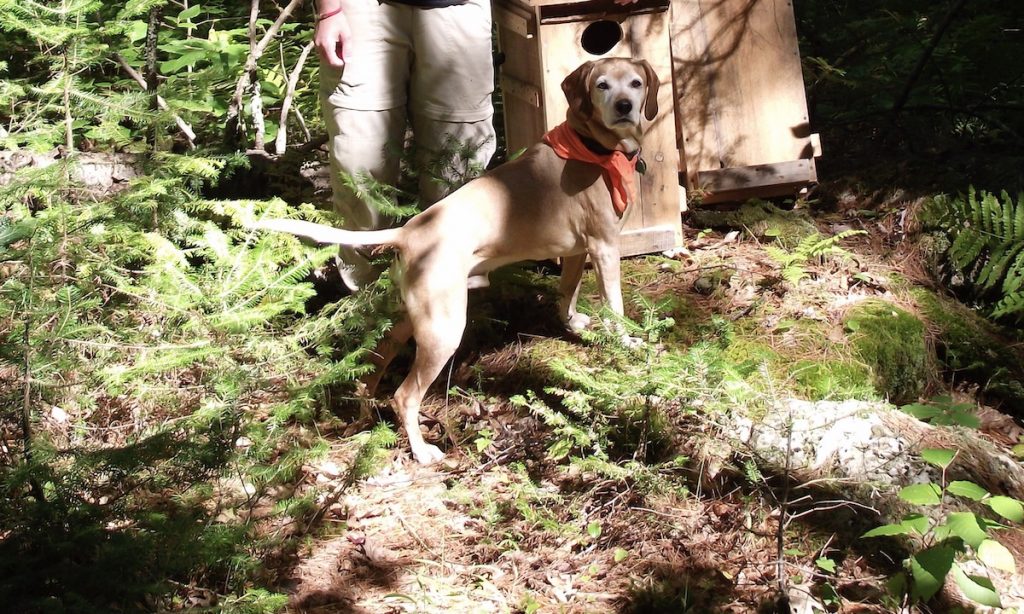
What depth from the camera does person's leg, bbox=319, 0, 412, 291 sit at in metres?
4.01

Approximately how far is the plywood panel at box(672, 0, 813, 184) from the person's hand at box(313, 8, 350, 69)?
91.4 inches

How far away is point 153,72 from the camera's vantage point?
4.95 meters

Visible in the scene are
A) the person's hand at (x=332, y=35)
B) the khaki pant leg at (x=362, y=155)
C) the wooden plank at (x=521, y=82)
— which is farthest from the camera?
the wooden plank at (x=521, y=82)

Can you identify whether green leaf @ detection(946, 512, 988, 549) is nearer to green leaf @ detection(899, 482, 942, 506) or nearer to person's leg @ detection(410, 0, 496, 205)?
green leaf @ detection(899, 482, 942, 506)

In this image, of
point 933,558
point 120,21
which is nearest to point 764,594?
point 933,558

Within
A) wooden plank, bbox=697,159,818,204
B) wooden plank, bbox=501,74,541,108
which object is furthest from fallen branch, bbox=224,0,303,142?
wooden plank, bbox=697,159,818,204

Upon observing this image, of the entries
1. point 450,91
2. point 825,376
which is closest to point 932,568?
point 825,376

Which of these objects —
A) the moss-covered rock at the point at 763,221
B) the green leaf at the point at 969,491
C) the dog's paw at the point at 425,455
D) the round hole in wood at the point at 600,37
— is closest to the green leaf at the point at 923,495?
the green leaf at the point at 969,491

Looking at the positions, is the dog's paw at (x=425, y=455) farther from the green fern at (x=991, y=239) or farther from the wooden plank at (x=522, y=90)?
the green fern at (x=991, y=239)

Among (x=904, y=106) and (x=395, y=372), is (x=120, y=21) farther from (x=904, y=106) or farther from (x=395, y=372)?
(x=904, y=106)

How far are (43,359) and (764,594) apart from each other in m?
2.47

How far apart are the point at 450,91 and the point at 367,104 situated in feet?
1.39

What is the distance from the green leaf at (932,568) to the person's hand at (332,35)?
10.4 ft

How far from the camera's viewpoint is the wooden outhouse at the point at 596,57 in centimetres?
466
